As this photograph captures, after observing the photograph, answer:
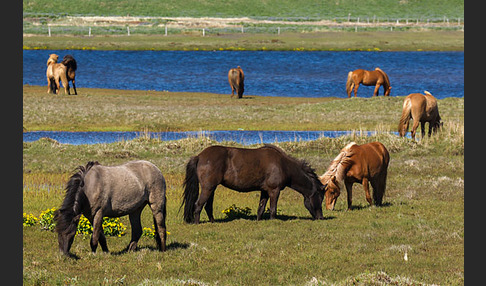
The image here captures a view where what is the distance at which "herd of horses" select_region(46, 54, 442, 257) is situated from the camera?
11555 millimetres

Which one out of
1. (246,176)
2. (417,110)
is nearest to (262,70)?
(417,110)

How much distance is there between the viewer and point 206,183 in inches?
595

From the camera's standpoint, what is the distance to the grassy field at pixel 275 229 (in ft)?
37.9

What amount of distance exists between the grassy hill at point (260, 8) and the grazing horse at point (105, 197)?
134 m

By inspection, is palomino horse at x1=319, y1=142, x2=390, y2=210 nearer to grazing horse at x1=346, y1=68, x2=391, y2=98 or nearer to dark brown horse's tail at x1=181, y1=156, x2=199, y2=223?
dark brown horse's tail at x1=181, y1=156, x2=199, y2=223

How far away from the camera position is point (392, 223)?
15.7m

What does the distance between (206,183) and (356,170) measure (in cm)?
416

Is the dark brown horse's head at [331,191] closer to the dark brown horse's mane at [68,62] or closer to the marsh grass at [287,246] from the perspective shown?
the marsh grass at [287,246]

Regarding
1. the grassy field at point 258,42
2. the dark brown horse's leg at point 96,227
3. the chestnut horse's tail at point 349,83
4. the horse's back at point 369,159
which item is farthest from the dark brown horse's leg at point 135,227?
the grassy field at point 258,42

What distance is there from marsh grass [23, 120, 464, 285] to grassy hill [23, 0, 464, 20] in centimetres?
12651

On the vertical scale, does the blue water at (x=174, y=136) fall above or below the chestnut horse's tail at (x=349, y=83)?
below

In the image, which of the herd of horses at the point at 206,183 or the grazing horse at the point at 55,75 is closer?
the herd of horses at the point at 206,183

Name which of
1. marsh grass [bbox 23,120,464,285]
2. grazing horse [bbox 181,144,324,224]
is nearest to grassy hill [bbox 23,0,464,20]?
marsh grass [bbox 23,120,464,285]

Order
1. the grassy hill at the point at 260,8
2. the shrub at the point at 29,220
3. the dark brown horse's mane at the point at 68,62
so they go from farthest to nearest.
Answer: the grassy hill at the point at 260,8, the dark brown horse's mane at the point at 68,62, the shrub at the point at 29,220
